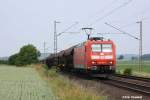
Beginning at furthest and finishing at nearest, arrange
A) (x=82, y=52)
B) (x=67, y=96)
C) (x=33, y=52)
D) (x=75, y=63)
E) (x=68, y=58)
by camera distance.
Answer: (x=33, y=52), (x=68, y=58), (x=75, y=63), (x=82, y=52), (x=67, y=96)

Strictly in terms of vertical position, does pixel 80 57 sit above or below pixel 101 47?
below

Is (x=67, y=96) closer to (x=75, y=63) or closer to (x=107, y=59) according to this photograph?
(x=107, y=59)

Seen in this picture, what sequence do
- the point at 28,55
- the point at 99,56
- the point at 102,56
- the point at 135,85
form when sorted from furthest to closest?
the point at 28,55, the point at 99,56, the point at 102,56, the point at 135,85

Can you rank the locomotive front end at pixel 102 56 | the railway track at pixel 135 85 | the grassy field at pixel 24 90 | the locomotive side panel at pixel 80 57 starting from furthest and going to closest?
the locomotive side panel at pixel 80 57, the locomotive front end at pixel 102 56, the railway track at pixel 135 85, the grassy field at pixel 24 90

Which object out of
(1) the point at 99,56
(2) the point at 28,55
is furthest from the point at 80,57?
(2) the point at 28,55

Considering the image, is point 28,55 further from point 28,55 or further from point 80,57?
point 80,57

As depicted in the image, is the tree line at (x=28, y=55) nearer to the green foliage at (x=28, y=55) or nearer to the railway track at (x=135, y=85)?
the green foliage at (x=28, y=55)

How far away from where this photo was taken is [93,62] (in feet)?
136

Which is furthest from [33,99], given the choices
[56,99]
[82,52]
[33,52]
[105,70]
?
[33,52]

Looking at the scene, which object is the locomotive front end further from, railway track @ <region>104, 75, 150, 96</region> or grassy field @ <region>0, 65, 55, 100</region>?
grassy field @ <region>0, 65, 55, 100</region>

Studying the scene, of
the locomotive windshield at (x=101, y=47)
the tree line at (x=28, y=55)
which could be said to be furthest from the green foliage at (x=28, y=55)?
the locomotive windshield at (x=101, y=47)

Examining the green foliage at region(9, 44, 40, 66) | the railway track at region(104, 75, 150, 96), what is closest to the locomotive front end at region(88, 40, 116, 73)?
the railway track at region(104, 75, 150, 96)

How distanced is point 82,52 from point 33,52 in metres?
98.0

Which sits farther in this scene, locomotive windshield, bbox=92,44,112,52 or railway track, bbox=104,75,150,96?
locomotive windshield, bbox=92,44,112,52
